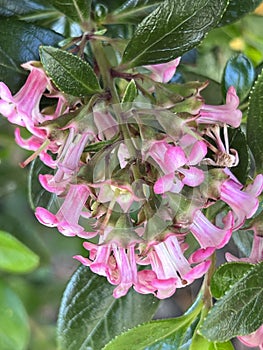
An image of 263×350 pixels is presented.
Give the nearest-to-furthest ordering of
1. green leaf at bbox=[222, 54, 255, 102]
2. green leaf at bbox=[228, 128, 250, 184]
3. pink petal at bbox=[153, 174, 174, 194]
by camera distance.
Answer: pink petal at bbox=[153, 174, 174, 194] < green leaf at bbox=[228, 128, 250, 184] < green leaf at bbox=[222, 54, 255, 102]

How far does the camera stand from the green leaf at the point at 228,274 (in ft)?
1.58

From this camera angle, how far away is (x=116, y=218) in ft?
1.45

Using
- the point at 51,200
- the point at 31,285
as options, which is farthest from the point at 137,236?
the point at 31,285

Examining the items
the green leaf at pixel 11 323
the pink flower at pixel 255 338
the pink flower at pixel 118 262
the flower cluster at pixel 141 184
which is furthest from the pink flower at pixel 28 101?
the green leaf at pixel 11 323

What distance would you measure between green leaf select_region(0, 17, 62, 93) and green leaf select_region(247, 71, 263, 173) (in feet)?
0.62

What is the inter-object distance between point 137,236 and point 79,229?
0.04 m

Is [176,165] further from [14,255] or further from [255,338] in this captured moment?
[14,255]

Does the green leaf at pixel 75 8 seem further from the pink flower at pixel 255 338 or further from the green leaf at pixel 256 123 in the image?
the pink flower at pixel 255 338

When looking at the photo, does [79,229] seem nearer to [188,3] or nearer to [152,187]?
[152,187]

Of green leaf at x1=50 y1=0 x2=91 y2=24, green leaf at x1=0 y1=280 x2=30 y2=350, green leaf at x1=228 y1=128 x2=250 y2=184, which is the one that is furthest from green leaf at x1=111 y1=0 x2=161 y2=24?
green leaf at x1=0 y1=280 x2=30 y2=350

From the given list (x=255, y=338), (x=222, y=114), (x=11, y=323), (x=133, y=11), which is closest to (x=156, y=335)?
(x=255, y=338)

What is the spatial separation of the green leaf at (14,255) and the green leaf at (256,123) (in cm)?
33

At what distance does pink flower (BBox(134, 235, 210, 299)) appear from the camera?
1.49 ft

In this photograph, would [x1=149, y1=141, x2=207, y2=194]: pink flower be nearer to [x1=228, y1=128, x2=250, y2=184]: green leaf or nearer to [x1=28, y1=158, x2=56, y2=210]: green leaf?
[x1=228, y1=128, x2=250, y2=184]: green leaf
